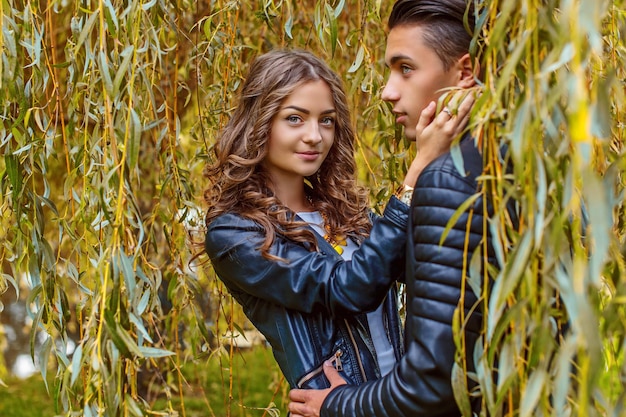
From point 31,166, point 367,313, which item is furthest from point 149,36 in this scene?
point 367,313

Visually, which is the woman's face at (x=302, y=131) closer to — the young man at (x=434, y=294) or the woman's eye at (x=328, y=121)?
the woman's eye at (x=328, y=121)

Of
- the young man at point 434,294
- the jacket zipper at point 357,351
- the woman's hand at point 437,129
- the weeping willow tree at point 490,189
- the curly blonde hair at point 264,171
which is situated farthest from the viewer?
the curly blonde hair at point 264,171

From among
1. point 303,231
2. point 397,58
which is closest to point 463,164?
point 397,58

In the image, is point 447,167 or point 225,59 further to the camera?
point 225,59

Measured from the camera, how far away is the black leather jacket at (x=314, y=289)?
1.27m

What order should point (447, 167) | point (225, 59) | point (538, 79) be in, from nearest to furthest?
point (538, 79) → point (447, 167) → point (225, 59)

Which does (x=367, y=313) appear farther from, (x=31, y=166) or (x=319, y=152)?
(x=31, y=166)

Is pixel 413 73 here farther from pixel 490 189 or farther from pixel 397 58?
pixel 490 189

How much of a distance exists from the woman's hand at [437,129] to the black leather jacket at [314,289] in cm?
10

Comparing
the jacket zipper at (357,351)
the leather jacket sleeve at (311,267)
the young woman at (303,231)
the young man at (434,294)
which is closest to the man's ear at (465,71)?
the young man at (434,294)

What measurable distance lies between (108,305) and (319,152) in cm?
55

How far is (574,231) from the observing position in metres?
0.97

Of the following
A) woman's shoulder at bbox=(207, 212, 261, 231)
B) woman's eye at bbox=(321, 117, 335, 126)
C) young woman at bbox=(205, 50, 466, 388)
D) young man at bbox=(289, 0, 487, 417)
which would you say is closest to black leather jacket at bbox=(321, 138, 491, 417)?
young man at bbox=(289, 0, 487, 417)

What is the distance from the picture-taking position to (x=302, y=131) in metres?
1.55
